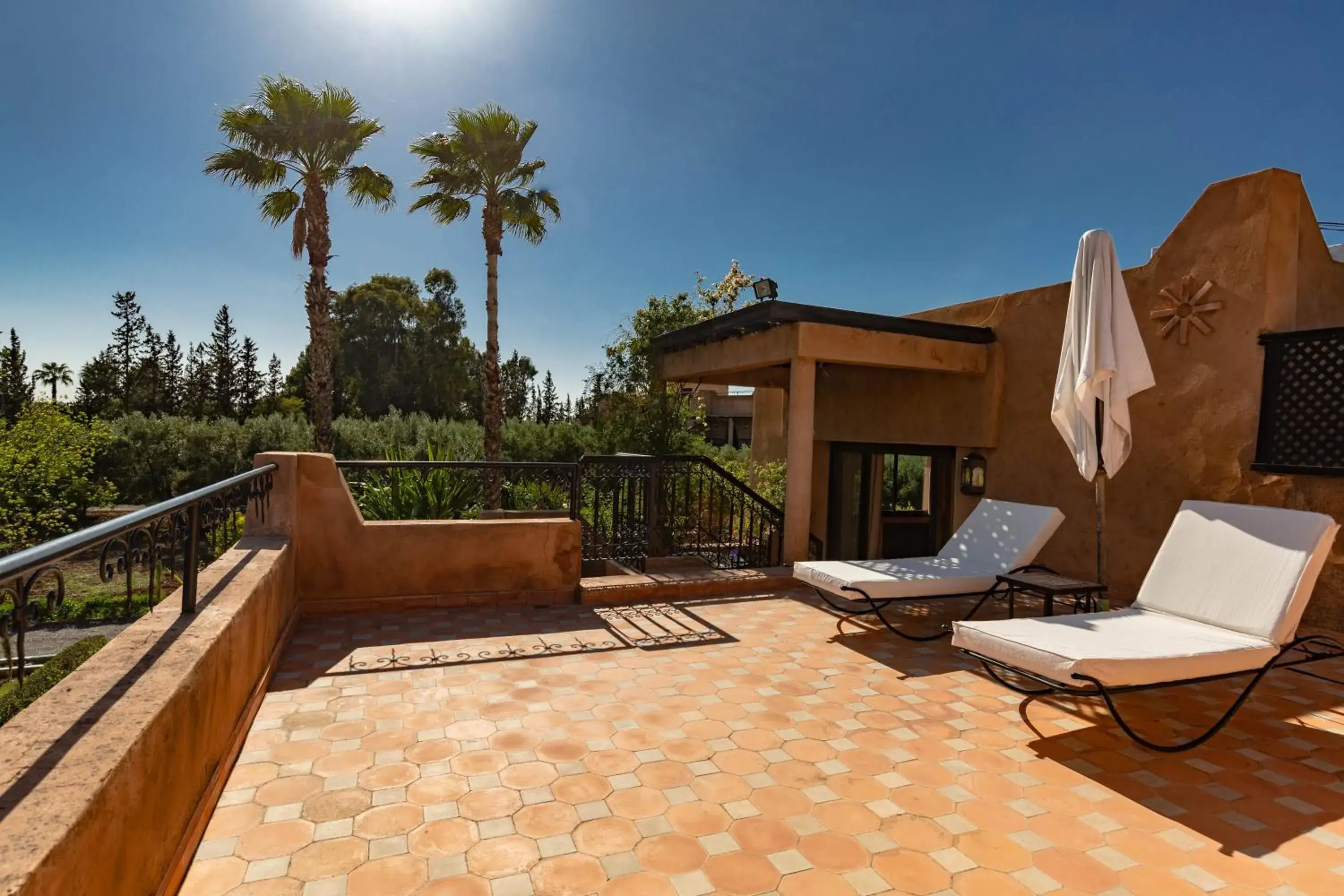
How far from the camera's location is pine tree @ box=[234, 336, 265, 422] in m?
31.4

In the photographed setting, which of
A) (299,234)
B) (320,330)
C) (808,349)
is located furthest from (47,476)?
(808,349)

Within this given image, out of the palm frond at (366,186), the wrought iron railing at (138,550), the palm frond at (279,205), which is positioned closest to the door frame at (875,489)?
the wrought iron railing at (138,550)

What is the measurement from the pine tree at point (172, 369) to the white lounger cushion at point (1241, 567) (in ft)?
120

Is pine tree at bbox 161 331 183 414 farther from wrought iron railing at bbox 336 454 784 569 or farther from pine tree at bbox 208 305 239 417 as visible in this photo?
wrought iron railing at bbox 336 454 784 569

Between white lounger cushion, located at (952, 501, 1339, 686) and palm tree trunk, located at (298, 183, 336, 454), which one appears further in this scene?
palm tree trunk, located at (298, 183, 336, 454)

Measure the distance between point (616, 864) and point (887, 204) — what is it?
16.0 meters

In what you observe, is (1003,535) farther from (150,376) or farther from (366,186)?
(150,376)

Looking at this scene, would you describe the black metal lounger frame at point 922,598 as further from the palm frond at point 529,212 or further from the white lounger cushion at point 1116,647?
the palm frond at point 529,212

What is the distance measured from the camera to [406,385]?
1421 inches

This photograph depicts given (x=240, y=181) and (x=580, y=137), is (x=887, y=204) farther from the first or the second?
(x=240, y=181)

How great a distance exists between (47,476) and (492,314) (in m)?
13.8

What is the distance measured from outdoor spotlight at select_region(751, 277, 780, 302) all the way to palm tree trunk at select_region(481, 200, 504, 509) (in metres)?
9.69

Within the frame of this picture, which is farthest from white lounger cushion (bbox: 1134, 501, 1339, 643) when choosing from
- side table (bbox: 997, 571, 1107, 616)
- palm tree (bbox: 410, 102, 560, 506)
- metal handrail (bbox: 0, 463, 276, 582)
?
palm tree (bbox: 410, 102, 560, 506)

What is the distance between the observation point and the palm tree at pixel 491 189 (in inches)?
588
